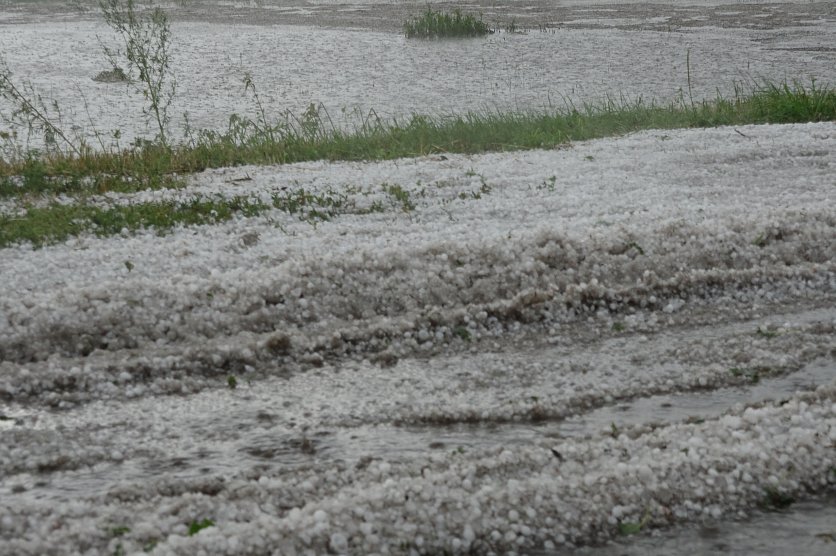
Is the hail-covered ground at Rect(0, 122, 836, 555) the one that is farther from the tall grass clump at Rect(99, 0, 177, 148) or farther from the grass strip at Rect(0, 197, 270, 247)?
the tall grass clump at Rect(99, 0, 177, 148)

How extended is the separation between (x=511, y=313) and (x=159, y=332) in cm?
231

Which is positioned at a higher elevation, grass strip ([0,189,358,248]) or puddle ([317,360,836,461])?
grass strip ([0,189,358,248])

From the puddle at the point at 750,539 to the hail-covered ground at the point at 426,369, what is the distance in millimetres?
63

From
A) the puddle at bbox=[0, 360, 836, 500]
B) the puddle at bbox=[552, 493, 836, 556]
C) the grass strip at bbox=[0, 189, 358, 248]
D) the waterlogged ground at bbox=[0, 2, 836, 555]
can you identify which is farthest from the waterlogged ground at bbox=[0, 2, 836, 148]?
the puddle at bbox=[552, 493, 836, 556]

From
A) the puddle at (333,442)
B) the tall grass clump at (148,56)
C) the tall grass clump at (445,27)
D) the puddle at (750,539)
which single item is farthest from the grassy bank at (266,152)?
the tall grass clump at (445,27)

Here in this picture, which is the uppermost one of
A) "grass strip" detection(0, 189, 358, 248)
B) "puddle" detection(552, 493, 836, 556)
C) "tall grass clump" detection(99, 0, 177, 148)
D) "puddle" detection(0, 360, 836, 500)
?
"tall grass clump" detection(99, 0, 177, 148)

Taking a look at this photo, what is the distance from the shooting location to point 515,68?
1978 centimetres

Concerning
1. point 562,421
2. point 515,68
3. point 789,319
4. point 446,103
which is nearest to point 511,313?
point 562,421

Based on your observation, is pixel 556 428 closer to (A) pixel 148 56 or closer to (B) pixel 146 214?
(B) pixel 146 214

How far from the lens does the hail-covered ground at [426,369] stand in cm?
396

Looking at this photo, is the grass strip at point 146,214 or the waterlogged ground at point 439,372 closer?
the waterlogged ground at point 439,372

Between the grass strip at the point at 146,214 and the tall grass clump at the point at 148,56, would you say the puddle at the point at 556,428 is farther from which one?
the tall grass clump at the point at 148,56

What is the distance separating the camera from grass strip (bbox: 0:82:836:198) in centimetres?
945

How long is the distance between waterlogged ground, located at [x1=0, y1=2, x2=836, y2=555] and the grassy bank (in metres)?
0.42
